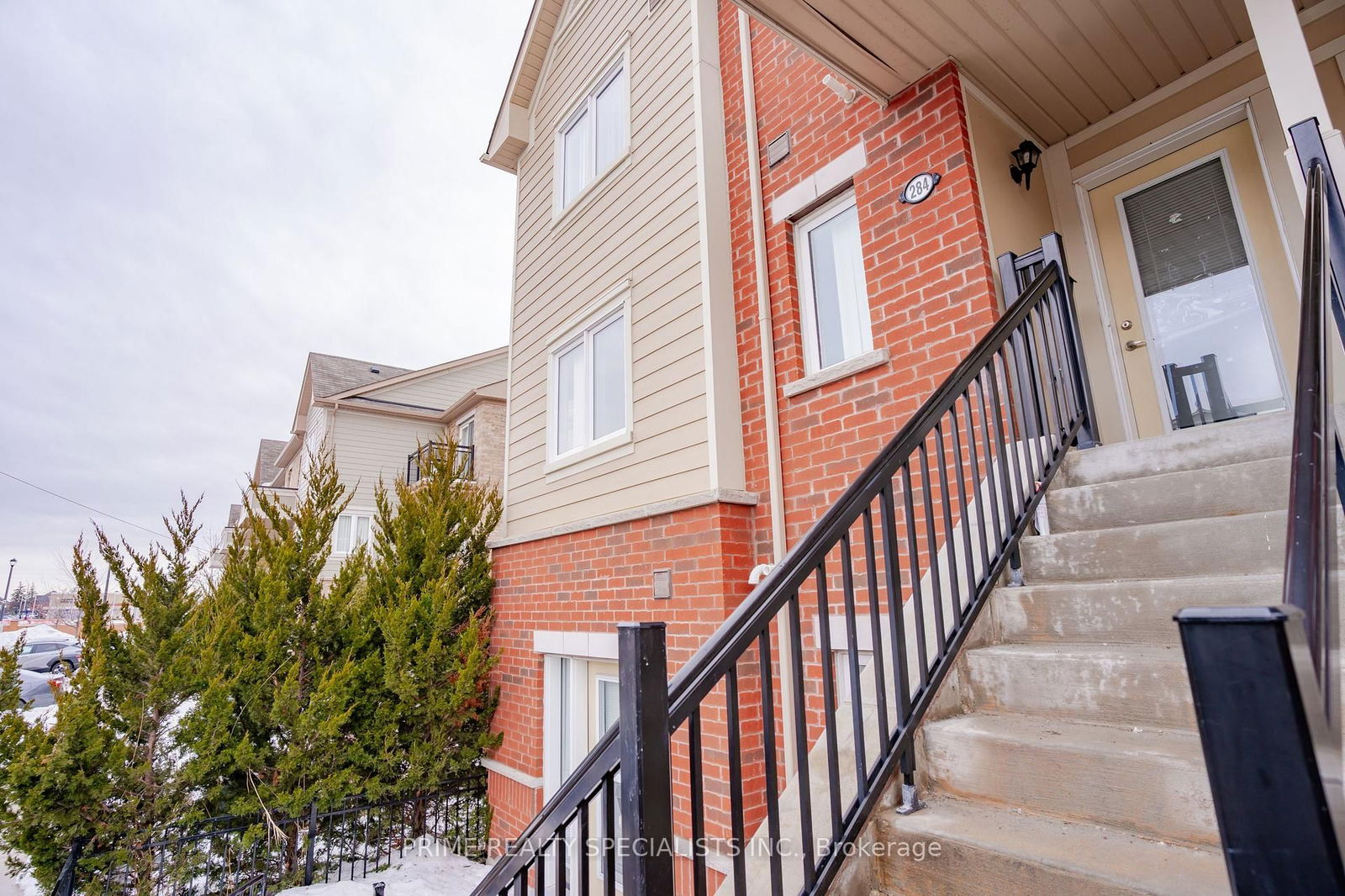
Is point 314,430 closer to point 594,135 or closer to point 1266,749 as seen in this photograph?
point 594,135

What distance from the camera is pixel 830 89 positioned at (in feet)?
14.5

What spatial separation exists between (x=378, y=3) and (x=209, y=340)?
2754cm

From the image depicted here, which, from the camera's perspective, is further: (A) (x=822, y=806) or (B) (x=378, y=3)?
(B) (x=378, y=3)

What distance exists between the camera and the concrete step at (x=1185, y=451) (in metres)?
2.54

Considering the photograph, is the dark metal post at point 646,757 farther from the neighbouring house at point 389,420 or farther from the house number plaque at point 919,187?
the neighbouring house at point 389,420

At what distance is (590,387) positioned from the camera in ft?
20.1

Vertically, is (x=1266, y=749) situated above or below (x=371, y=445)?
below

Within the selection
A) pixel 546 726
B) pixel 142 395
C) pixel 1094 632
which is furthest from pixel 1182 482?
pixel 142 395

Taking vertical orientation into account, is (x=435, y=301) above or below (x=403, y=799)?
above

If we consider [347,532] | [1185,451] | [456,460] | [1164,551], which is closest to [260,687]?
[1164,551]

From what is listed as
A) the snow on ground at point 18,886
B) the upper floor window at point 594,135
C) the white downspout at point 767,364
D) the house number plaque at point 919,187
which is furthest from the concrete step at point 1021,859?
the snow on ground at point 18,886

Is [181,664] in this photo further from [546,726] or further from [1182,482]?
[1182,482]

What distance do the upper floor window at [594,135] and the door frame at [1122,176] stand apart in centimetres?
403

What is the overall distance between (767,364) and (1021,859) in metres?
3.47
